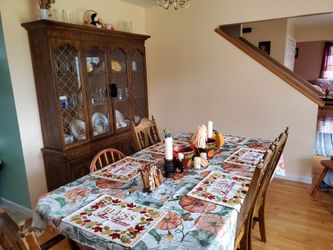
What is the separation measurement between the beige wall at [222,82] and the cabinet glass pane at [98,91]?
3.83 feet

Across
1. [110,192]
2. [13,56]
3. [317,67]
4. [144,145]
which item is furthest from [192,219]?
[317,67]

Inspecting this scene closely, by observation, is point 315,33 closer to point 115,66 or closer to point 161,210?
point 115,66

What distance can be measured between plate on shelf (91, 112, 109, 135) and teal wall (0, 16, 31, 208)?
0.71 metres

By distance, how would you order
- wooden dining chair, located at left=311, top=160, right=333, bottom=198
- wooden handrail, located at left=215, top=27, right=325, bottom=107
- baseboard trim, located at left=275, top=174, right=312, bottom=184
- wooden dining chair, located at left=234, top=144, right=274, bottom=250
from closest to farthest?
1. wooden dining chair, located at left=234, top=144, right=274, bottom=250
2. wooden dining chair, located at left=311, top=160, right=333, bottom=198
3. wooden handrail, located at left=215, top=27, right=325, bottom=107
4. baseboard trim, located at left=275, top=174, right=312, bottom=184

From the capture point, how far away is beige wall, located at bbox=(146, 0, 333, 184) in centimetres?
295

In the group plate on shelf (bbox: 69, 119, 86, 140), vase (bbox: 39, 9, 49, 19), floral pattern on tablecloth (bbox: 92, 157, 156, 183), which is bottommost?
floral pattern on tablecloth (bbox: 92, 157, 156, 183)

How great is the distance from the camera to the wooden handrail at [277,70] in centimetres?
286

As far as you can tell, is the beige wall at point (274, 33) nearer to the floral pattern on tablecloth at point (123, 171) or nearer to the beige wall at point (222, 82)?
the beige wall at point (222, 82)

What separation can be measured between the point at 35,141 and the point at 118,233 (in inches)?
67.7

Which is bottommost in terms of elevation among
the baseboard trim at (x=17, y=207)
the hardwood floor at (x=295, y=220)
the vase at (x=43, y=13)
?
the hardwood floor at (x=295, y=220)

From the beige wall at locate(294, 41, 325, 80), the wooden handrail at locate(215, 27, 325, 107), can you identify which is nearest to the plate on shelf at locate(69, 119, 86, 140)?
the wooden handrail at locate(215, 27, 325, 107)

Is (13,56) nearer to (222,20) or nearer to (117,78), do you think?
(117,78)

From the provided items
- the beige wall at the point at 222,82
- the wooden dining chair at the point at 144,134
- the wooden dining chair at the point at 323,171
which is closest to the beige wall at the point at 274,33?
the beige wall at the point at 222,82

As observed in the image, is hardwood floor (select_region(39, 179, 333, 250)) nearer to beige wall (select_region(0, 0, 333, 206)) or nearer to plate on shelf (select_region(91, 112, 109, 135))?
beige wall (select_region(0, 0, 333, 206))
